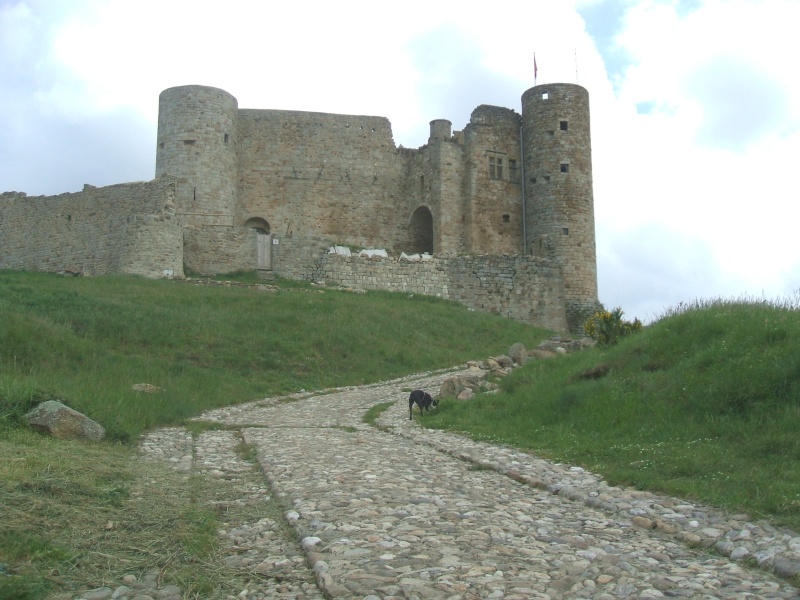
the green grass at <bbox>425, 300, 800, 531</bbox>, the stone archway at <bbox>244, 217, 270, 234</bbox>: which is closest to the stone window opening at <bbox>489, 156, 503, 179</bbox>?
the stone archway at <bbox>244, 217, 270, 234</bbox>

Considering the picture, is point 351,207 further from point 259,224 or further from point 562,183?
point 562,183

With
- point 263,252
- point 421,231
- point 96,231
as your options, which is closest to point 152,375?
point 263,252

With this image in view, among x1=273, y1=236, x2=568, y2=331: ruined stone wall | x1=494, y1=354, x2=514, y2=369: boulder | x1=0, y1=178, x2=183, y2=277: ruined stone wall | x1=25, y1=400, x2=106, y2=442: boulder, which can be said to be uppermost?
x1=0, y1=178, x2=183, y2=277: ruined stone wall

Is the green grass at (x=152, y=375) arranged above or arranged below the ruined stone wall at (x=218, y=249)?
below

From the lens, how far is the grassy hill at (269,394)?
5.35 metres

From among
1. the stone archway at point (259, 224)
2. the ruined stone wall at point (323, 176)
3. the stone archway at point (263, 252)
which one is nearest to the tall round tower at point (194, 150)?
the ruined stone wall at point (323, 176)

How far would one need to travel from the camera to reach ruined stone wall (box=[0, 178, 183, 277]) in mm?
29594

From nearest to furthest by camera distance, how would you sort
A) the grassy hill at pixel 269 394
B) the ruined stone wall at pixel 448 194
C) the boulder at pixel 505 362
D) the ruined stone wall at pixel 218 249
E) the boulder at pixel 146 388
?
the grassy hill at pixel 269 394, the boulder at pixel 146 388, the boulder at pixel 505 362, the ruined stone wall at pixel 218 249, the ruined stone wall at pixel 448 194

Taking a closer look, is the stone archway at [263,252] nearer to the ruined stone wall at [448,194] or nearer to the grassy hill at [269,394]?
the grassy hill at [269,394]

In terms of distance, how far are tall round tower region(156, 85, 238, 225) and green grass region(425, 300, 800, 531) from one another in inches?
948

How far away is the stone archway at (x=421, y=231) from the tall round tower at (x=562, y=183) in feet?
18.4

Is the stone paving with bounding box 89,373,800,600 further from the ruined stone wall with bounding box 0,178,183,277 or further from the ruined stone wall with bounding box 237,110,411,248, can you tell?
the ruined stone wall with bounding box 237,110,411,248

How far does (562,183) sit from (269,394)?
78.1ft

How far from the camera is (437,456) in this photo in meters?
9.38
